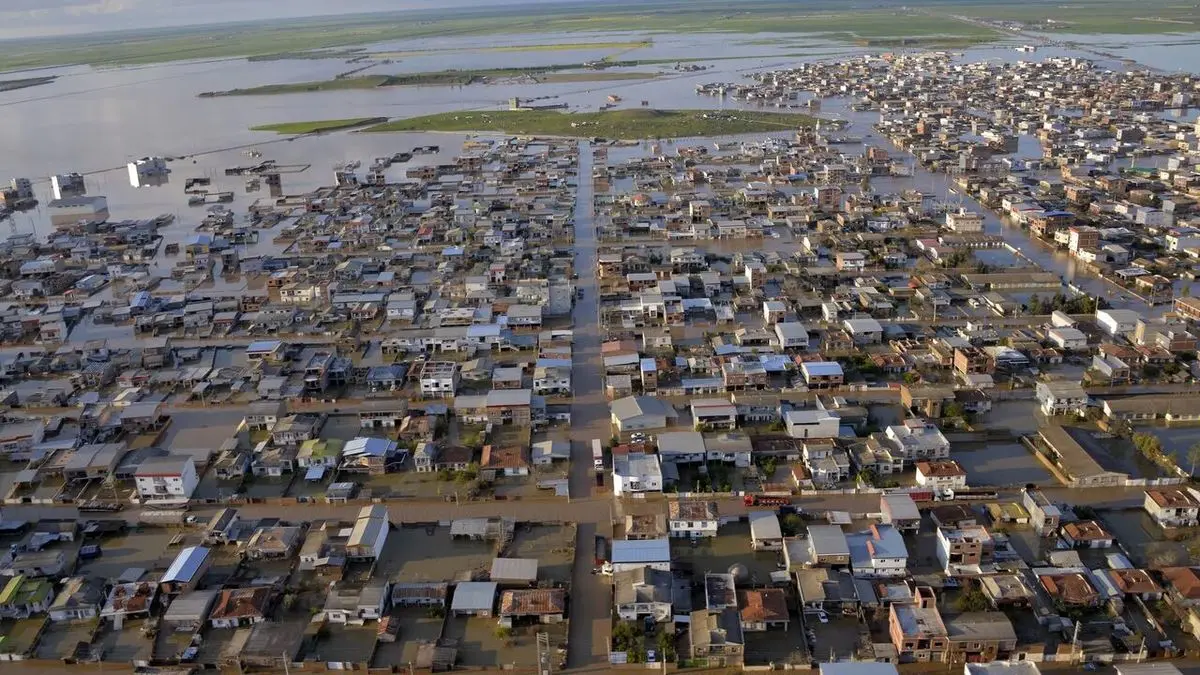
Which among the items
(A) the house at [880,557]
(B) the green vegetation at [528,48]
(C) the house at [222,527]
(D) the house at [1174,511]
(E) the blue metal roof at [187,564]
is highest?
(B) the green vegetation at [528,48]

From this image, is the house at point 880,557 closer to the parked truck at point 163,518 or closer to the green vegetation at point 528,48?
the parked truck at point 163,518

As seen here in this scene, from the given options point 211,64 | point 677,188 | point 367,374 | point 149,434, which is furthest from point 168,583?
point 211,64

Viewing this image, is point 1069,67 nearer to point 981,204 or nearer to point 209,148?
point 981,204

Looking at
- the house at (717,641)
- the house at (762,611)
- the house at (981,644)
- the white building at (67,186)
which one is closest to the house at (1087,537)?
→ the house at (981,644)

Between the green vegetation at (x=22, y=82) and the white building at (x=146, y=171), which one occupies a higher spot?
the green vegetation at (x=22, y=82)

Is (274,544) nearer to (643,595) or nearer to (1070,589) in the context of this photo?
(643,595)

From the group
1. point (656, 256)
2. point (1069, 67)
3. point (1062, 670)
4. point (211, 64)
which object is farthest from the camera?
point (211, 64)
